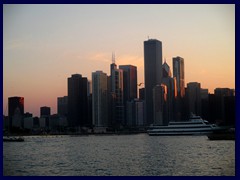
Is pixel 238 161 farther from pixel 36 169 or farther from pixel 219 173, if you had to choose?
pixel 36 169

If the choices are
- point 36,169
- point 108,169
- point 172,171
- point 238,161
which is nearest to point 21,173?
point 36,169

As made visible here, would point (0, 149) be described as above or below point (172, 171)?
above

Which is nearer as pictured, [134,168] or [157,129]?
[134,168]

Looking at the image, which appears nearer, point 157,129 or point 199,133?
point 199,133

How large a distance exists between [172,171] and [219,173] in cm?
304

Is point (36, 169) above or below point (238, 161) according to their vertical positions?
below

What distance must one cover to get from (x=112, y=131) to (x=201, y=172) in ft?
490

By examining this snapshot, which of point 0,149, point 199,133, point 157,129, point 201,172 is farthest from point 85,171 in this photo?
point 157,129

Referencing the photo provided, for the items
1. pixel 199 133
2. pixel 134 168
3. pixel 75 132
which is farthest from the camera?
pixel 75 132

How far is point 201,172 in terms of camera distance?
2364 centimetres

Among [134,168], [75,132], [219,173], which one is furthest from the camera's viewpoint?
[75,132]

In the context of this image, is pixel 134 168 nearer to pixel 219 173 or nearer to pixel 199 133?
pixel 219 173

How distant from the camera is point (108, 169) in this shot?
25.9m

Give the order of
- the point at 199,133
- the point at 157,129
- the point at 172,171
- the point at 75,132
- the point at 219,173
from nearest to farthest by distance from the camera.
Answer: the point at 219,173 → the point at 172,171 → the point at 199,133 → the point at 157,129 → the point at 75,132
